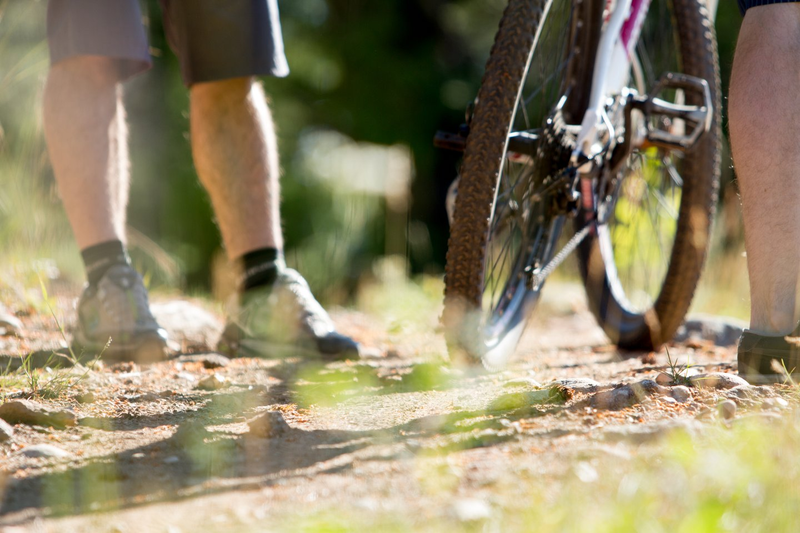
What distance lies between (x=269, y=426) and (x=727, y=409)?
2.29 ft

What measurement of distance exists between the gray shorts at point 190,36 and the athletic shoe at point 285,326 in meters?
0.55

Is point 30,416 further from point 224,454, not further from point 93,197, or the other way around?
point 93,197

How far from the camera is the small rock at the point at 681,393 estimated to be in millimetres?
1367

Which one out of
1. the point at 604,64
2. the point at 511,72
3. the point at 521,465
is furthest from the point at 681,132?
the point at 521,465

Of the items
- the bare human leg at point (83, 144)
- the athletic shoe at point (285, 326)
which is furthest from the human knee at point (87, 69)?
the athletic shoe at point (285, 326)

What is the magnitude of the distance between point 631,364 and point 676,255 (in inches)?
15.0

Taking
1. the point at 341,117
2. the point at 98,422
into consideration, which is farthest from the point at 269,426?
the point at 341,117

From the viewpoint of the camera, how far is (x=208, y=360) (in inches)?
74.6

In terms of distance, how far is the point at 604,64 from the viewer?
181cm

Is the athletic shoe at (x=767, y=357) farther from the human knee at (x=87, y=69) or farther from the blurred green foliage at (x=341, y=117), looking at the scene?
the blurred green foliage at (x=341, y=117)

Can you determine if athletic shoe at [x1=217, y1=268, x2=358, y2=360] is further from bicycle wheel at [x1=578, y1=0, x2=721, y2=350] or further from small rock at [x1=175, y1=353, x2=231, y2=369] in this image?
bicycle wheel at [x1=578, y1=0, x2=721, y2=350]

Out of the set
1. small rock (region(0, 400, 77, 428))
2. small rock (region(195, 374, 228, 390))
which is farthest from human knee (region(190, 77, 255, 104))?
small rock (region(0, 400, 77, 428))

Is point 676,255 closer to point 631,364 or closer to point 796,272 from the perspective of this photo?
point 631,364

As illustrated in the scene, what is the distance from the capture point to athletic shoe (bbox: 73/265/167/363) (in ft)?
6.06
